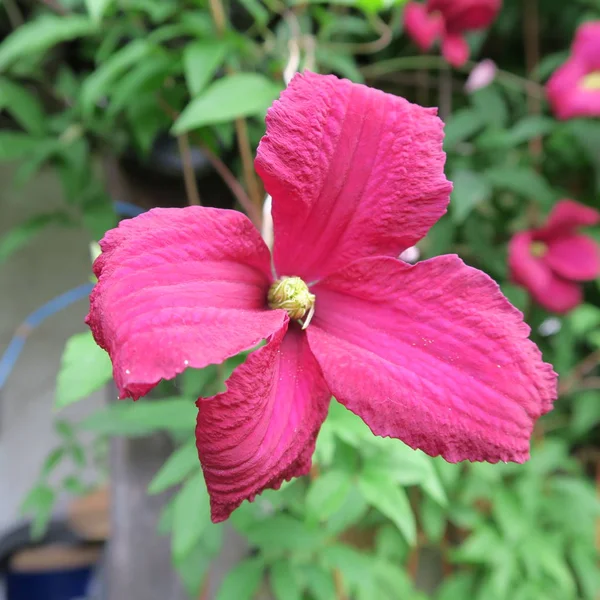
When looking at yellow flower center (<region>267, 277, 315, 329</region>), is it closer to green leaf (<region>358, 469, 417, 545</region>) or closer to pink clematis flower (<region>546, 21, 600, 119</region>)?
green leaf (<region>358, 469, 417, 545</region>)

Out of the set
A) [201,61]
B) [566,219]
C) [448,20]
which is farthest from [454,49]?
[201,61]

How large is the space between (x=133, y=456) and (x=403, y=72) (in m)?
0.86

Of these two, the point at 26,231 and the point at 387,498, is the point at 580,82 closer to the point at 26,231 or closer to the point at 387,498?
the point at 387,498

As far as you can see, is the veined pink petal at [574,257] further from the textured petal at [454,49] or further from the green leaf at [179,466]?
the green leaf at [179,466]

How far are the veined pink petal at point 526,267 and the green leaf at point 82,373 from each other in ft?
2.07

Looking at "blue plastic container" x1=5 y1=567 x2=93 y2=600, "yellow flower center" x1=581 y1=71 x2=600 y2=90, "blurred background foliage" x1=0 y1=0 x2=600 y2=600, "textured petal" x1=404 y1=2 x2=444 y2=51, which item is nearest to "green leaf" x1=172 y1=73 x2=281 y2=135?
"blurred background foliage" x1=0 y1=0 x2=600 y2=600

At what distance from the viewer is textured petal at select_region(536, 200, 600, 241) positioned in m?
0.89

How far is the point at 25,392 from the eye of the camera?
1.42 meters

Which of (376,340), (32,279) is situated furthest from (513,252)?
(32,279)

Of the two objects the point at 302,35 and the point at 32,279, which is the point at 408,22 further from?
the point at 32,279

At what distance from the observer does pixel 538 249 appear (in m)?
0.91

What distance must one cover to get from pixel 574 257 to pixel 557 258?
0.10 feet

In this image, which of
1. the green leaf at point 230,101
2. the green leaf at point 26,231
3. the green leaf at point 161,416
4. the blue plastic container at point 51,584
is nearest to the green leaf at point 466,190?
the green leaf at point 230,101

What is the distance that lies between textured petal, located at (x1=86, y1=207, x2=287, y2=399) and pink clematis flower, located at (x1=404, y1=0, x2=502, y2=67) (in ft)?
2.14
